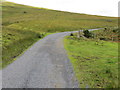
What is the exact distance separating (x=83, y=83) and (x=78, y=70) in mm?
2661

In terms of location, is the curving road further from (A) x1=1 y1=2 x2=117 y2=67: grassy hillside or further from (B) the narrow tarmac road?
(A) x1=1 y1=2 x2=117 y2=67: grassy hillside

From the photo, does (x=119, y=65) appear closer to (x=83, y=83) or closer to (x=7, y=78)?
(x=83, y=83)

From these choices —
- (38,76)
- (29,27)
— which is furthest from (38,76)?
(29,27)

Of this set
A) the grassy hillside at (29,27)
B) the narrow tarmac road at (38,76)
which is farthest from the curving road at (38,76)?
the grassy hillside at (29,27)

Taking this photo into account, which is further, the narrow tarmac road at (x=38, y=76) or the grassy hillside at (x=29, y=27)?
the grassy hillside at (x=29, y=27)

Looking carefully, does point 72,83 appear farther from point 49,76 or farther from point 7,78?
point 7,78

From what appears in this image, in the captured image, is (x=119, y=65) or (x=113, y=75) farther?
(x=119, y=65)

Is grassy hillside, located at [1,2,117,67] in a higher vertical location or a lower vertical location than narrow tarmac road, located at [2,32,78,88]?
higher

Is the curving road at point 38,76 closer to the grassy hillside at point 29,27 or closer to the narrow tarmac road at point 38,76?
the narrow tarmac road at point 38,76

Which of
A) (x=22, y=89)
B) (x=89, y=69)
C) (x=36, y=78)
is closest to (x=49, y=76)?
(x=36, y=78)

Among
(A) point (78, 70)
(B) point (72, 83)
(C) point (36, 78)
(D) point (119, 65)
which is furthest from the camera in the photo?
(D) point (119, 65)

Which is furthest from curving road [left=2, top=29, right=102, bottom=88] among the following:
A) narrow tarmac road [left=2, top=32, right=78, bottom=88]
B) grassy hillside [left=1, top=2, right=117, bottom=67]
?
grassy hillside [left=1, top=2, right=117, bottom=67]

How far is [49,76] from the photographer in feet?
36.2

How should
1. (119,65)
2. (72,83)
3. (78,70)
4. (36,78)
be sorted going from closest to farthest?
(72,83) < (36,78) < (78,70) < (119,65)
